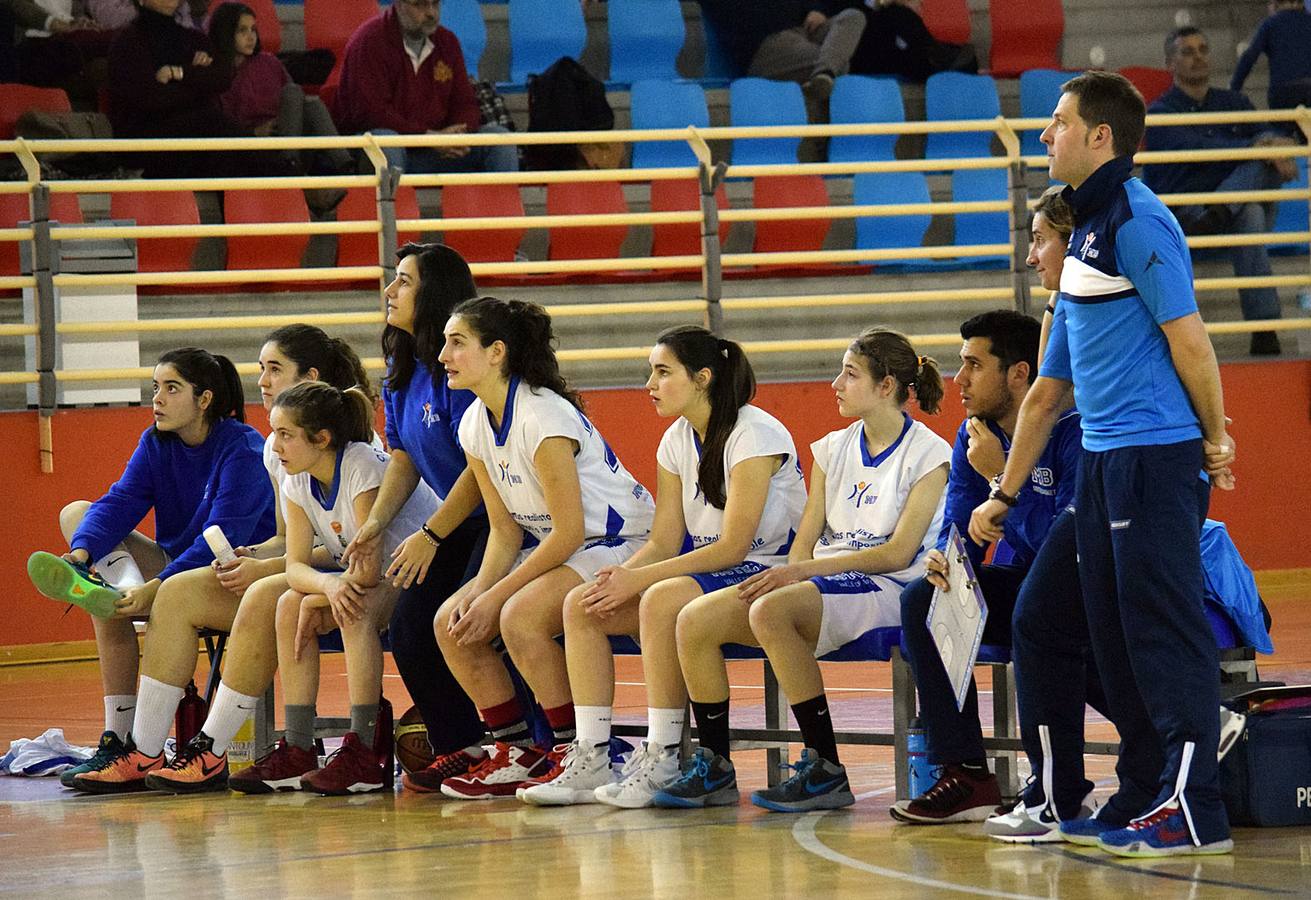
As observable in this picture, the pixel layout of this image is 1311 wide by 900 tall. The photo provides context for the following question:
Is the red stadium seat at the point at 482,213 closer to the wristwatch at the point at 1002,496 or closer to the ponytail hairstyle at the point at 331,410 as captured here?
the ponytail hairstyle at the point at 331,410

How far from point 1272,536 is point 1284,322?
1.16m

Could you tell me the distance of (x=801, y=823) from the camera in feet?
15.5

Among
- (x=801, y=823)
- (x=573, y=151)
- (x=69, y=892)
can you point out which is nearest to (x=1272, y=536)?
(x=573, y=151)

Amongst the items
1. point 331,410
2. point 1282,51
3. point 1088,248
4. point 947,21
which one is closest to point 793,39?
point 947,21

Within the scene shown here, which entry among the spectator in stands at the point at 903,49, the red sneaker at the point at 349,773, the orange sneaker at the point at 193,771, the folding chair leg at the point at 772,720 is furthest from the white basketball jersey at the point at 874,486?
the spectator in stands at the point at 903,49

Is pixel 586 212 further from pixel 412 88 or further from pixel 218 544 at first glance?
pixel 218 544

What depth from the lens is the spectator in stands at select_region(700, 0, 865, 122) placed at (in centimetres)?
1220

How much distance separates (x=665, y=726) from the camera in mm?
5086

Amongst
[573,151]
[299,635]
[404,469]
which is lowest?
[299,635]

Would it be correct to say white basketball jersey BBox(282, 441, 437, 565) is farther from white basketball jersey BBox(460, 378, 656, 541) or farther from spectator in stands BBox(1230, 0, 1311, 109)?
spectator in stands BBox(1230, 0, 1311, 109)

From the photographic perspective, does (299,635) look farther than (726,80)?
No

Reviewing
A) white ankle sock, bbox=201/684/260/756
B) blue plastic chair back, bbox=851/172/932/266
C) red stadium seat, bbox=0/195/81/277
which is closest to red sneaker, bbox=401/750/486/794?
white ankle sock, bbox=201/684/260/756

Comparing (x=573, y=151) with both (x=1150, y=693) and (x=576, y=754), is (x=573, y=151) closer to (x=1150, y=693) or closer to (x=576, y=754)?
(x=576, y=754)

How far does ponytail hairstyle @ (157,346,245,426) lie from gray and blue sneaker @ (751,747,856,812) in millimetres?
2327
